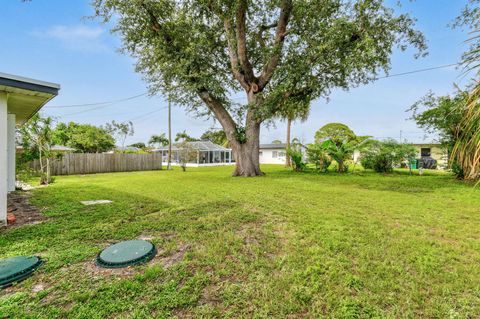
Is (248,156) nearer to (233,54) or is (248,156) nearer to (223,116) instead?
(223,116)

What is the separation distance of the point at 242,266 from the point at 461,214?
17.8 feet

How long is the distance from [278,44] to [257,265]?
11.2 meters

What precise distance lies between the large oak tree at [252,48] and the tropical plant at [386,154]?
484 centimetres

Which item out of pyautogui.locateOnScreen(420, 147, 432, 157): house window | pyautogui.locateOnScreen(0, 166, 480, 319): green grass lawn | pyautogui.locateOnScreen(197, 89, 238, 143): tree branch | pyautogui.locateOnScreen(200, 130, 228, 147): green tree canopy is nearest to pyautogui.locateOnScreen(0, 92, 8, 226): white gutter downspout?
pyautogui.locateOnScreen(0, 166, 480, 319): green grass lawn

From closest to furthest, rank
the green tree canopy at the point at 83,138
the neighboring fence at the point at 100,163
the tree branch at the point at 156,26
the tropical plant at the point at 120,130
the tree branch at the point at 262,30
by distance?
the tree branch at the point at 156,26, the tree branch at the point at 262,30, the neighboring fence at the point at 100,163, the green tree canopy at the point at 83,138, the tropical plant at the point at 120,130

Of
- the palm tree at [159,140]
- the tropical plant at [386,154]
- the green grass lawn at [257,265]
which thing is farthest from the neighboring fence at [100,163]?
the palm tree at [159,140]

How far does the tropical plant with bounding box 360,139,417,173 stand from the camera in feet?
46.9

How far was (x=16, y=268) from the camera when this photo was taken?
2.67 meters

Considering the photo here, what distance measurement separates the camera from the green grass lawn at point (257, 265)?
210 centimetres

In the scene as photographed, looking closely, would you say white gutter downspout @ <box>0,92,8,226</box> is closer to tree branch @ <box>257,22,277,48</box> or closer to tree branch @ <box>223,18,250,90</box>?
tree branch @ <box>223,18,250,90</box>

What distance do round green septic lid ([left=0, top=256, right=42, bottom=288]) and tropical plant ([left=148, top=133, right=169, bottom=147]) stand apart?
4097 centimetres

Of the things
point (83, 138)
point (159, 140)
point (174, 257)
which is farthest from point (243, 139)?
point (159, 140)

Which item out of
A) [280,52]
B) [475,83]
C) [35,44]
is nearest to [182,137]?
[35,44]

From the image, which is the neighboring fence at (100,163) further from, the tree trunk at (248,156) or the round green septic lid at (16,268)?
the round green septic lid at (16,268)
